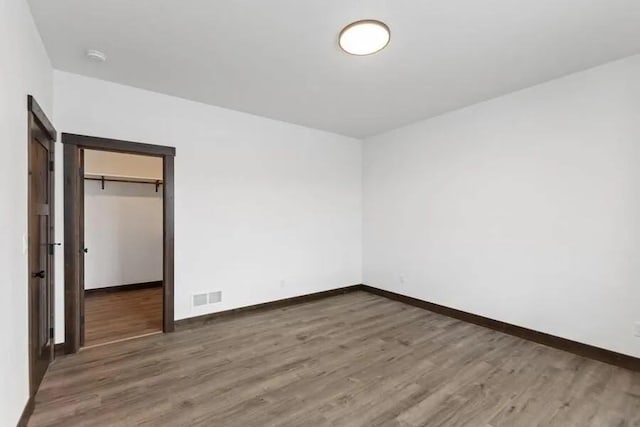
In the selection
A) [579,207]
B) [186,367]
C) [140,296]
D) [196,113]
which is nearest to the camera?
[186,367]

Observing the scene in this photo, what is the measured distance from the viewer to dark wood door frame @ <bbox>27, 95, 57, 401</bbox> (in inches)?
82.7

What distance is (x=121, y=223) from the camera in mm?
5520

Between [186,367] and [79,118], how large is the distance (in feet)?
8.77

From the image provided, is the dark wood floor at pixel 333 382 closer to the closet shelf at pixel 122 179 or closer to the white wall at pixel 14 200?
the white wall at pixel 14 200

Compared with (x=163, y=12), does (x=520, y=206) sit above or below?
below

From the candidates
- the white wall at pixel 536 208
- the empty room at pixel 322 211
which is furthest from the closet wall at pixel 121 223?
the white wall at pixel 536 208

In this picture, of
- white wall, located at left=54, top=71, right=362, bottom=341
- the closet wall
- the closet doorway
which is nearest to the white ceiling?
white wall, located at left=54, top=71, right=362, bottom=341

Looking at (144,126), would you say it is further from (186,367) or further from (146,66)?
(186,367)

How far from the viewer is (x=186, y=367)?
2.72m

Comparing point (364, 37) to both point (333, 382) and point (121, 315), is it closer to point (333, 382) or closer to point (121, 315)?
point (333, 382)

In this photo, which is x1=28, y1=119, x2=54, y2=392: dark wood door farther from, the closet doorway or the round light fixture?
the round light fixture

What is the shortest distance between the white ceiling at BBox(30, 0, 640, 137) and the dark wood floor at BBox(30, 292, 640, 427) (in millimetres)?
2773

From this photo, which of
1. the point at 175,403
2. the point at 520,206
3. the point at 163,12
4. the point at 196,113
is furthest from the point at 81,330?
the point at 520,206

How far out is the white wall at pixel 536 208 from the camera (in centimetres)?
277
